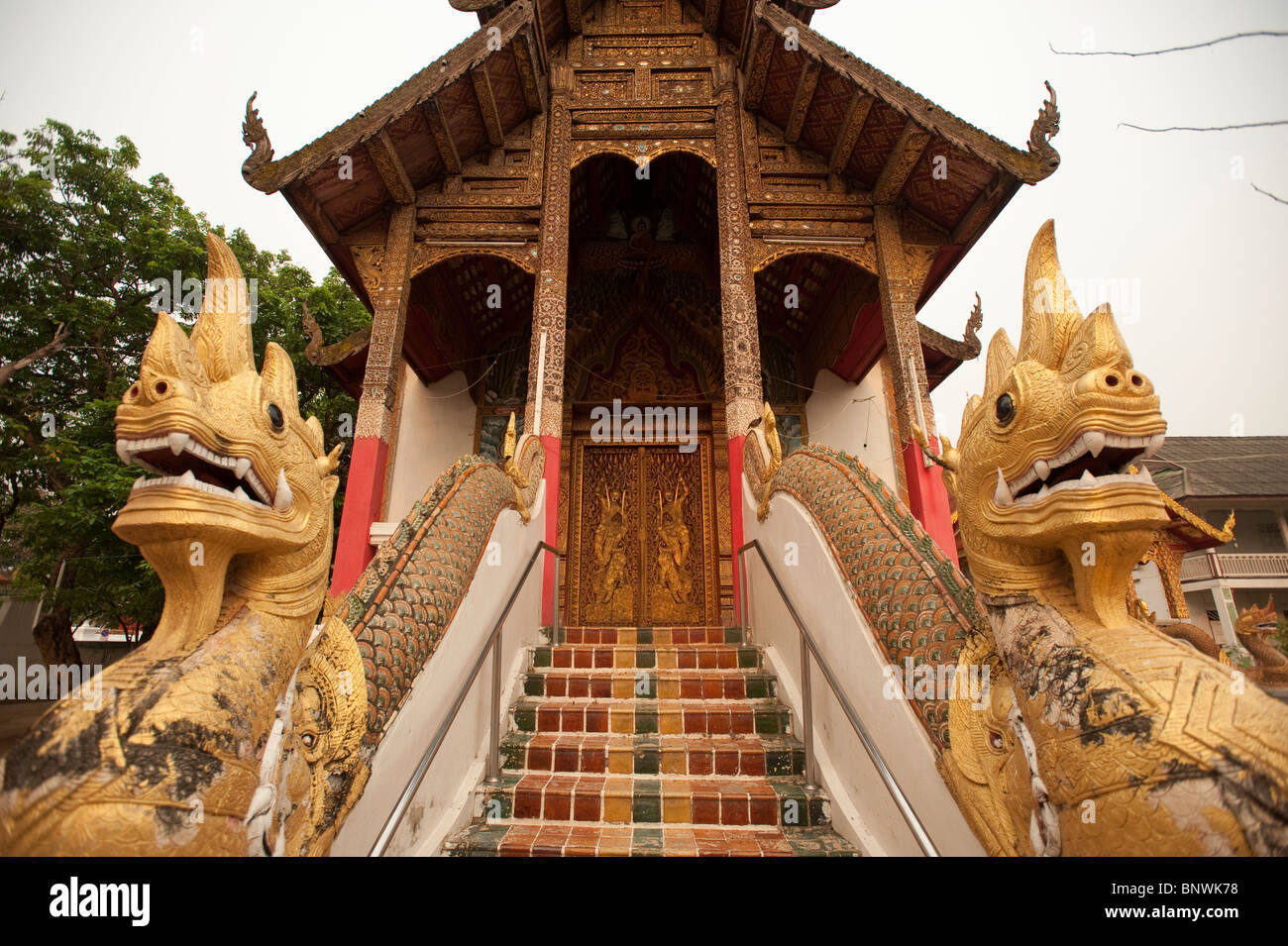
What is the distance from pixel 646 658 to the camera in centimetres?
380

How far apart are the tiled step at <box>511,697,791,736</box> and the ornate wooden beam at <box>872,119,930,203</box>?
17.5ft

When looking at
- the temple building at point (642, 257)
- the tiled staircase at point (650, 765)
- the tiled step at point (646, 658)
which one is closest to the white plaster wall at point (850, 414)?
the temple building at point (642, 257)

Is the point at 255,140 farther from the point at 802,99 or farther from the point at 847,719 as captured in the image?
the point at 847,719

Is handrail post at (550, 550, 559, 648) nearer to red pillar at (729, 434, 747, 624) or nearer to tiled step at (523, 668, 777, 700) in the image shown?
tiled step at (523, 668, 777, 700)

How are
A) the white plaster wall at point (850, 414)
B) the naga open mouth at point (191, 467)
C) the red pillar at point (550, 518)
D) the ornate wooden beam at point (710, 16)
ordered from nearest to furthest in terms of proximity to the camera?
the naga open mouth at point (191, 467) < the red pillar at point (550, 518) < the ornate wooden beam at point (710, 16) < the white plaster wall at point (850, 414)

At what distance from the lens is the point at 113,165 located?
398 inches

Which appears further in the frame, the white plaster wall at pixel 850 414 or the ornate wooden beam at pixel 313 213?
the white plaster wall at pixel 850 414

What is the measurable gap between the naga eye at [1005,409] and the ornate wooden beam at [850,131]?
5.23 m

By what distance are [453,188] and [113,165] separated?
7773 mm

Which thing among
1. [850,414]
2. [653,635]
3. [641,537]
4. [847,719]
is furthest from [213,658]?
[850,414]

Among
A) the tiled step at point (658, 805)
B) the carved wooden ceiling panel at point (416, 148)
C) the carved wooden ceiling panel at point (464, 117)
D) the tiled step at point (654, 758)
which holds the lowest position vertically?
the tiled step at point (658, 805)

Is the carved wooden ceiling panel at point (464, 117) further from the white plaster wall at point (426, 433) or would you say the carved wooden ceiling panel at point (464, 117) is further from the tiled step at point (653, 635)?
the tiled step at point (653, 635)

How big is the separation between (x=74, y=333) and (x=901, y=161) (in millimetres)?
11307

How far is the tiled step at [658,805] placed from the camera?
2621mm
